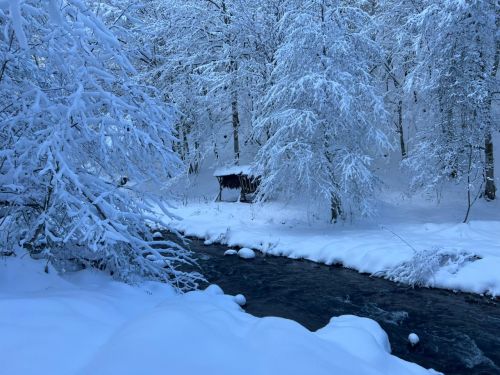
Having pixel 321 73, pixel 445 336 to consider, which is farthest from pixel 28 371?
pixel 321 73

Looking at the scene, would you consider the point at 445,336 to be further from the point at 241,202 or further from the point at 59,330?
the point at 241,202

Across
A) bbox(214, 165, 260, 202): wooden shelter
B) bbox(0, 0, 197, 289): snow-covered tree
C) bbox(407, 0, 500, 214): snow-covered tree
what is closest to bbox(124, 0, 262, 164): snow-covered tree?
bbox(214, 165, 260, 202): wooden shelter

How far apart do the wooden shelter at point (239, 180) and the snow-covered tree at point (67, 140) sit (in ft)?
39.4

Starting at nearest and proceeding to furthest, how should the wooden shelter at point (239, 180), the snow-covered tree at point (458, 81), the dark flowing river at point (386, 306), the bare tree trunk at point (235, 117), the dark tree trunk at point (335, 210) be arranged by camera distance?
the dark flowing river at point (386, 306)
the snow-covered tree at point (458, 81)
the dark tree trunk at point (335, 210)
the wooden shelter at point (239, 180)
the bare tree trunk at point (235, 117)

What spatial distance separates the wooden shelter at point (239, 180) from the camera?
18.0m

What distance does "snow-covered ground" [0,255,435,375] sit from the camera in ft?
10.0

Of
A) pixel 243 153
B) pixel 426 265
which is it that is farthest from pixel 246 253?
pixel 243 153

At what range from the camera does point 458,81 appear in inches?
503

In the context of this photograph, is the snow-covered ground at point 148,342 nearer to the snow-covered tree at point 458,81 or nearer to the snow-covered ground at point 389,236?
the snow-covered ground at point 389,236

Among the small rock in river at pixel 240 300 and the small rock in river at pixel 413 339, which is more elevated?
the small rock in river at pixel 413 339

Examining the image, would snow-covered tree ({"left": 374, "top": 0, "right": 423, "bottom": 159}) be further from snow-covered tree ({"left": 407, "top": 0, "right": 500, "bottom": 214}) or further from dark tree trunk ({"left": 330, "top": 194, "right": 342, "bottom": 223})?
dark tree trunk ({"left": 330, "top": 194, "right": 342, "bottom": 223})

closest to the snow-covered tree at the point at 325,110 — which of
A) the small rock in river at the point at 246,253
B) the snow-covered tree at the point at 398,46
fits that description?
the small rock in river at the point at 246,253

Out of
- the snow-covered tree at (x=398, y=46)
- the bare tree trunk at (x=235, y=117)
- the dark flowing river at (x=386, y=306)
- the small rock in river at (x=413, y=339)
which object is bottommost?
the dark flowing river at (x=386, y=306)

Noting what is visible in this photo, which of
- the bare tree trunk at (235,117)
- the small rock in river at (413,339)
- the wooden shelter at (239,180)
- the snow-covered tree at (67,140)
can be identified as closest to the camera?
the snow-covered tree at (67,140)
